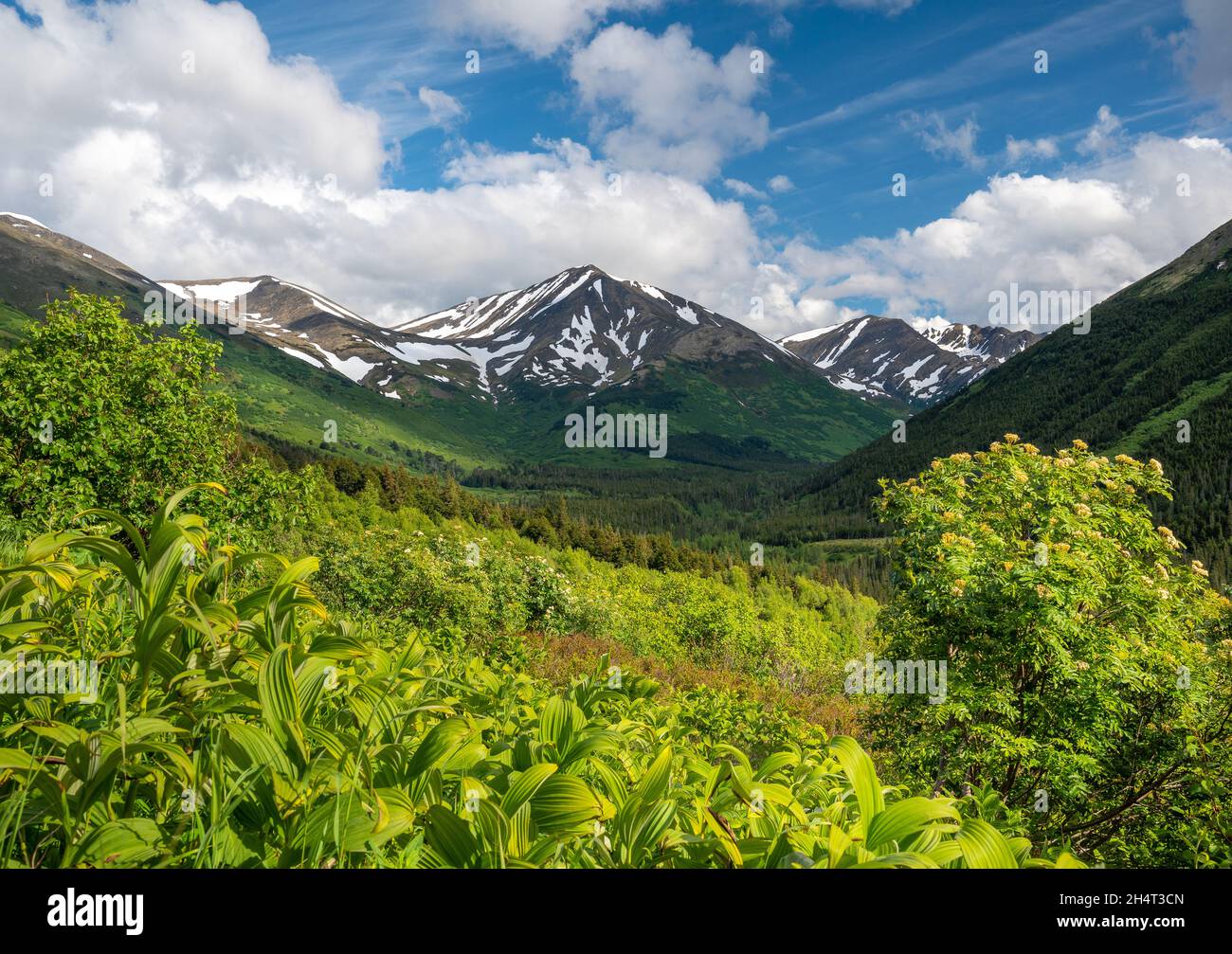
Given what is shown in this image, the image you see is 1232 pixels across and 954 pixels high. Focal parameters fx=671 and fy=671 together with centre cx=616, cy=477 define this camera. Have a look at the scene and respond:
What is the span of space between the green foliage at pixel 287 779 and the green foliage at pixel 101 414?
1464 centimetres

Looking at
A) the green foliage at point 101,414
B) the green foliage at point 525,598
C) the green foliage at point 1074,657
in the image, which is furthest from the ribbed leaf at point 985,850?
the green foliage at point 101,414

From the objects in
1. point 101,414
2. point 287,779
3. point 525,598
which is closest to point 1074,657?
point 287,779

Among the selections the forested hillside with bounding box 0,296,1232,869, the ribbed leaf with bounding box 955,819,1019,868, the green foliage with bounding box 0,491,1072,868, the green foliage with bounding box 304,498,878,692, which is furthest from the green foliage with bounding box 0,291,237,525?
the ribbed leaf with bounding box 955,819,1019,868

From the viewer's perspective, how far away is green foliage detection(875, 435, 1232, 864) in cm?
909

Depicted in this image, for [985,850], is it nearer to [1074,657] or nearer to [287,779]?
[287,779]

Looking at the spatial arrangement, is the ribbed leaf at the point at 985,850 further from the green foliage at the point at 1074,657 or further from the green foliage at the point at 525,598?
the green foliage at the point at 525,598

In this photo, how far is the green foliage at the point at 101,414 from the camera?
1466 centimetres

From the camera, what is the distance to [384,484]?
227 feet

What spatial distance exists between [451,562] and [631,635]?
38.2 feet

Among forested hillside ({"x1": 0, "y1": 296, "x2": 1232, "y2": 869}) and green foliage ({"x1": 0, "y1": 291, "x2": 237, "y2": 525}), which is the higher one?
green foliage ({"x1": 0, "y1": 291, "x2": 237, "y2": 525})

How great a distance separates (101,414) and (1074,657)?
19.8 meters

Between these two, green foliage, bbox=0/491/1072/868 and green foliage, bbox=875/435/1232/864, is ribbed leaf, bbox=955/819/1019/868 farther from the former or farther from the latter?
green foliage, bbox=875/435/1232/864

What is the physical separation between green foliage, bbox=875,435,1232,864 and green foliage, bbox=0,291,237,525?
16.3 meters
